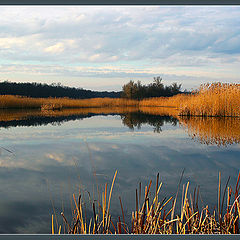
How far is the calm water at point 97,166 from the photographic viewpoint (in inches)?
103

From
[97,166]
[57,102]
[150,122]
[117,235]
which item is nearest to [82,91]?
[57,102]

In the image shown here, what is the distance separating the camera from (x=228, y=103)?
29.4 feet

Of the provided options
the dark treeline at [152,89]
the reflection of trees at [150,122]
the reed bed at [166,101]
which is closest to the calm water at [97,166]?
the reflection of trees at [150,122]

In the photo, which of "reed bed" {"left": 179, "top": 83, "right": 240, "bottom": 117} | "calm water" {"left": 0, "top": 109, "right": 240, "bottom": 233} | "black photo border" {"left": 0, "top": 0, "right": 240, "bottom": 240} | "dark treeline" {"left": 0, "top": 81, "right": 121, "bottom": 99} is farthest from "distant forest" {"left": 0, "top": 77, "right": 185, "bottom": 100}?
"black photo border" {"left": 0, "top": 0, "right": 240, "bottom": 240}

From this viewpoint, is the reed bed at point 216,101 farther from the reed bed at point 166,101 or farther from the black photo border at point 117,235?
the black photo border at point 117,235

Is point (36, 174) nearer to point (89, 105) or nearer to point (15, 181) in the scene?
point (15, 181)

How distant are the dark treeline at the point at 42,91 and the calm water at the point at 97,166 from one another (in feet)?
38.6

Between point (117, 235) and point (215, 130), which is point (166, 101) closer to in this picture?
point (215, 130)

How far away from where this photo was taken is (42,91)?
67.8 feet

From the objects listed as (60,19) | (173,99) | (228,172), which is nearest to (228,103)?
(173,99)

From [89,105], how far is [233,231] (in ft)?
58.3

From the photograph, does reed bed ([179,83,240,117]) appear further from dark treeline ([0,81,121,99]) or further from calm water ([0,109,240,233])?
dark treeline ([0,81,121,99])

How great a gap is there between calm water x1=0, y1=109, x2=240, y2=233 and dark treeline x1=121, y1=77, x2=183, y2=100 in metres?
4.28

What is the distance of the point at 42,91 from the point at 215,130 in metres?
16.4
